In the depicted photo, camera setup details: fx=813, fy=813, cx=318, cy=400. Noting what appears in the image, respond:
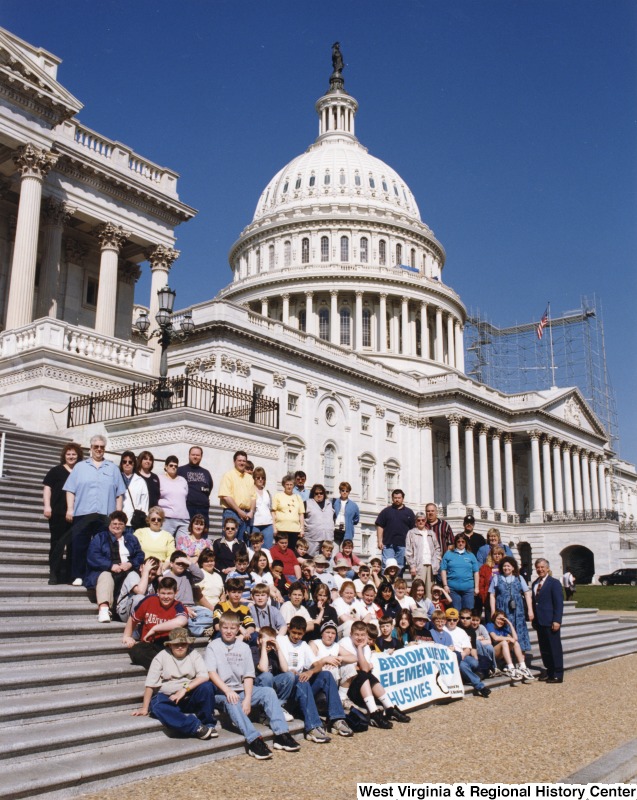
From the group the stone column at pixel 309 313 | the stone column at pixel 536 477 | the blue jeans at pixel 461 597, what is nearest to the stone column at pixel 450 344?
the stone column at pixel 309 313

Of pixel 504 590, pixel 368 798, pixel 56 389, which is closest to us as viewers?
pixel 368 798

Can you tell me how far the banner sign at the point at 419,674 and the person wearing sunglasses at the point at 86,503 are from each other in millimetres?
4063

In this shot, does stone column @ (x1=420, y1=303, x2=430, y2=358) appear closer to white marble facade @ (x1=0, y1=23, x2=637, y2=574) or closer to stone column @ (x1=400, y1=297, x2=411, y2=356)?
white marble facade @ (x1=0, y1=23, x2=637, y2=574)

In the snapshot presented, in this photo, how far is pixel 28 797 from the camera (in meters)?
6.38

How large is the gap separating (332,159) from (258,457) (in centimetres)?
8052

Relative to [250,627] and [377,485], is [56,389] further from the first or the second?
[377,485]

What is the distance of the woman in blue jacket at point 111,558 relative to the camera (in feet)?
33.1

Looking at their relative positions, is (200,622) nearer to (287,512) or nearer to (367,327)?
(287,512)

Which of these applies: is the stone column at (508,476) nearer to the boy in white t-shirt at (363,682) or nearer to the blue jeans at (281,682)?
the boy in white t-shirt at (363,682)

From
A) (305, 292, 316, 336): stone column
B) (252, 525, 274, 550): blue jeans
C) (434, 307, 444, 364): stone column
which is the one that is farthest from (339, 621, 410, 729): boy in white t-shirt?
(434, 307, 444, 364): stone column

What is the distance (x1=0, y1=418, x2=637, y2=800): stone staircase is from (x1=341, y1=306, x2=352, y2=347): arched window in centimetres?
6735

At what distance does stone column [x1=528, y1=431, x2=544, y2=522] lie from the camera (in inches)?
2781

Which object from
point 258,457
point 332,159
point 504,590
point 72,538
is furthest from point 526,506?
point 72,538

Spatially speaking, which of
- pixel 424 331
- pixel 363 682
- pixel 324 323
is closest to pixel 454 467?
pixel 424 331
